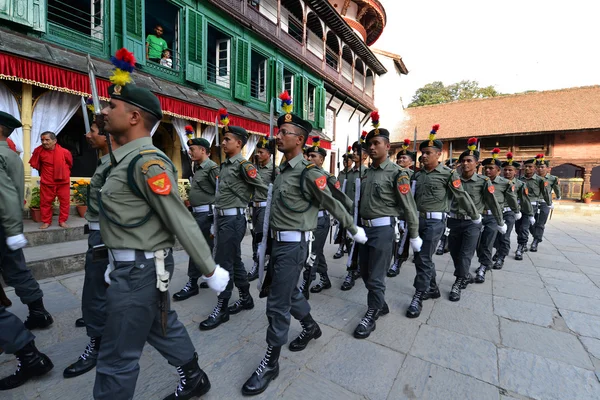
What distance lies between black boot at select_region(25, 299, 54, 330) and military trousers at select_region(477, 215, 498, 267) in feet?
20.1

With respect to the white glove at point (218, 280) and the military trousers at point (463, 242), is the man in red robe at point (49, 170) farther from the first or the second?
the military trousers at point (463, 242)

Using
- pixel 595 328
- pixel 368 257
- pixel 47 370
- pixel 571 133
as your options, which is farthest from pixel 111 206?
pixel 571 133

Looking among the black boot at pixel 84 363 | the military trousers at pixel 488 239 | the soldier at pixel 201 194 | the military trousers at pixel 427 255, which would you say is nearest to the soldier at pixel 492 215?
the military trousers at pixel 488 239

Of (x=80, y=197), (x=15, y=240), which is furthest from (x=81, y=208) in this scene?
(x=15, y=240)

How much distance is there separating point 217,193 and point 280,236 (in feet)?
4.78

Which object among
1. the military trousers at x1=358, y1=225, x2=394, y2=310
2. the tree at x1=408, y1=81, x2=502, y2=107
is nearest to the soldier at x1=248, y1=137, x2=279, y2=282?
the military trousers at x1=358, y1=225, x2=394, y2=310

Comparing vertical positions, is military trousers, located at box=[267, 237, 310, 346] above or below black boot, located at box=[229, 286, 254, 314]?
above

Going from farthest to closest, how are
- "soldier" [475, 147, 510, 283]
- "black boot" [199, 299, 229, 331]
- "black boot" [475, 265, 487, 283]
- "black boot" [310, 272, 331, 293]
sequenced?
1. "black boot" [475, 265, 487, 283]
2. "soldier" [475, 147, 510, 283]
3. "black boot" [310, 272, 331, 293]
4. "black boot" [199, 299, 229, 331]

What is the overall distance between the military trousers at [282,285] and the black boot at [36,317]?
8.40ft

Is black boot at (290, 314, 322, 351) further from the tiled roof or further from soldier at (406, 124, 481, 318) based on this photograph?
the tiled roof

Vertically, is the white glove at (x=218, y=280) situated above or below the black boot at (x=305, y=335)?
above

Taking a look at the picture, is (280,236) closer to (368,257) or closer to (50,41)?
(368,257)

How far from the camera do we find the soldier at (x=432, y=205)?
3.71m

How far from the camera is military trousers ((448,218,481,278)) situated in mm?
4195
